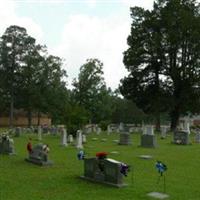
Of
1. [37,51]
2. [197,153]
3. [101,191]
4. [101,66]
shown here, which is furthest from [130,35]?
[101,191]

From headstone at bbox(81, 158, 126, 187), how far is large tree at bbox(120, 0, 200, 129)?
109 feet

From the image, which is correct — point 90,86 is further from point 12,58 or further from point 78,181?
point 78,181

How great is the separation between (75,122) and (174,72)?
1950cm

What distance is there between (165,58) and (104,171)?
37143 mm

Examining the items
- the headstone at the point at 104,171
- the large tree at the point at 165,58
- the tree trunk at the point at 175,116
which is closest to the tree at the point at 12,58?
the large tree at the point at 165,58

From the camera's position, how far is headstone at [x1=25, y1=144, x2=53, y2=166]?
18.0 meters

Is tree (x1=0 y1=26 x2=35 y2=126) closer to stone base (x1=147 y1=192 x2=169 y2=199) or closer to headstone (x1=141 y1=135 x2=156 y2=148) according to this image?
headstone (x1=141 y1=135 x2=156 y2=148)

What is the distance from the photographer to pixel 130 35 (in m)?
51.5

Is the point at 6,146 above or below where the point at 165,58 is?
below

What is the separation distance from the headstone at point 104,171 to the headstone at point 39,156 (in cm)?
365

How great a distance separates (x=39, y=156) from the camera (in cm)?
1841

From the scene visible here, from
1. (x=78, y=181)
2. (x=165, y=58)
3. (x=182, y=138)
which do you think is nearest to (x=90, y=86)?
(x=165, y=58)

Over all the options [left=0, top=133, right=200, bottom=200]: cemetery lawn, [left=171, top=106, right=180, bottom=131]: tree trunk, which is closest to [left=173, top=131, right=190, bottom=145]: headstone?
[left=0, top=133, right=200, bottom=200]: cemetery lawn

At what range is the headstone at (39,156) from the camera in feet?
59.2
